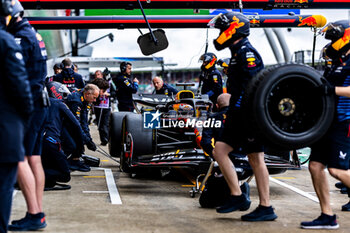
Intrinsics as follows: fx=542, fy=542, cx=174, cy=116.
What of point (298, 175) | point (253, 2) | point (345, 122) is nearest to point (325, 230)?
point (345, 122)

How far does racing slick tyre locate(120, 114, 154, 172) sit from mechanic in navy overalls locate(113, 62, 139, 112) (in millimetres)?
4117

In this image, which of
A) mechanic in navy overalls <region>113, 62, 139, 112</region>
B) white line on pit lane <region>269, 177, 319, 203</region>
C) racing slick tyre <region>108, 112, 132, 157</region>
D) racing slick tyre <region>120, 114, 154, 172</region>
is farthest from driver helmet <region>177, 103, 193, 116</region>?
mechanic in navy overalls <region>113, 62, 139, 112</region>

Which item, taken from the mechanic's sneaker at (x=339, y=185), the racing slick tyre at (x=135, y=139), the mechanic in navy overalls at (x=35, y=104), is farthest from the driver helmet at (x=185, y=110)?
the mechanic in navy overalls at (x=35, y=104)

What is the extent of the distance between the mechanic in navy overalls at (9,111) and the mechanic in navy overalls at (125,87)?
8179 mm

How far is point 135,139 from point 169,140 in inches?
20.3

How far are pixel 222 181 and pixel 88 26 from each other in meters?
4.50

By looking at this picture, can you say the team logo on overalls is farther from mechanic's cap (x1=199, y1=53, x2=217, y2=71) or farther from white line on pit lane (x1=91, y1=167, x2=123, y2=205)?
mechanic's cap (x1=199, y1=53, x2=217, y2=71)

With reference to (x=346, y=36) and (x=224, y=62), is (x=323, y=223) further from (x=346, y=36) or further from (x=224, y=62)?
(x=224, y=62)

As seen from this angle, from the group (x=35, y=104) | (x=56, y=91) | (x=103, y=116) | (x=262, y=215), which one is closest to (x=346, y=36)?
(x=262, y=215)

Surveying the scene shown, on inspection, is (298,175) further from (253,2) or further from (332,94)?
(332,94)

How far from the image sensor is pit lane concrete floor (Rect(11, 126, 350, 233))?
466 centimetres

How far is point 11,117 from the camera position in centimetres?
344

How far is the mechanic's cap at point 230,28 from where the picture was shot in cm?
522

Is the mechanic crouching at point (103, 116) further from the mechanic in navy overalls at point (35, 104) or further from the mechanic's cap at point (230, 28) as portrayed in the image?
the mechanic in navy overalls at point (35, 104)
